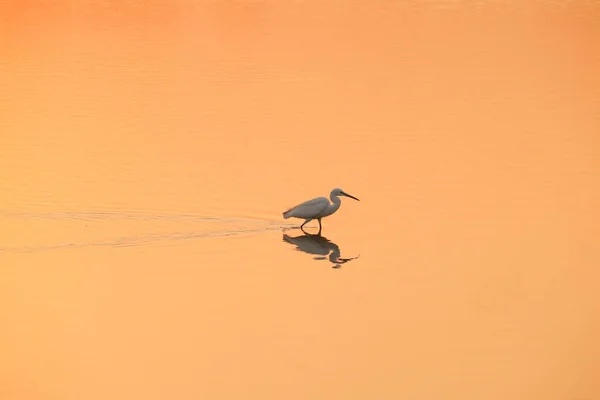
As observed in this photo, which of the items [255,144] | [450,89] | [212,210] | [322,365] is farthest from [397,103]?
[322,365]

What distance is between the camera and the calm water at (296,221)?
36.2ft

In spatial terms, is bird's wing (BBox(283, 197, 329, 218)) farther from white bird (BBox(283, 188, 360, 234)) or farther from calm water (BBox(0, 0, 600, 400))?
calm water (BBox(0, 0, 600, 400))

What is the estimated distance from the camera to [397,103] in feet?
67.4

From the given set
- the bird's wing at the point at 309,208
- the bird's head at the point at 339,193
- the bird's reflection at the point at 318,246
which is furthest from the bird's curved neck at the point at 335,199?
the bird's reflection at the point at 318,246

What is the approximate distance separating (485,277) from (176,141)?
20.6ft

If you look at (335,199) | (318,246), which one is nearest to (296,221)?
(335,199)

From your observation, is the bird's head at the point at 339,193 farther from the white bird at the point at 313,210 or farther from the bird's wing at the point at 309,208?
the bird's wing at the point at 309,208

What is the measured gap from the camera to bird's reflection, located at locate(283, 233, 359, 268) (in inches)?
537

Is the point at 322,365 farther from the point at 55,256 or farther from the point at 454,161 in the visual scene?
the point at 454,161

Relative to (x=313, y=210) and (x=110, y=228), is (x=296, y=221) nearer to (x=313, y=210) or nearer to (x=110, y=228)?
(x=313, y=210)

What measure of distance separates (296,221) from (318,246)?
3.08ft

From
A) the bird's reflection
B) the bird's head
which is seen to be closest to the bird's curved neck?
the bird's head

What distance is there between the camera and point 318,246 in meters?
14.3

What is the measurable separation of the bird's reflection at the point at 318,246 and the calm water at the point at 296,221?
0.03 metres
